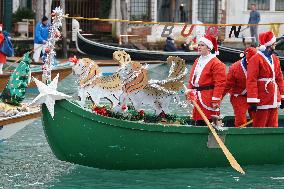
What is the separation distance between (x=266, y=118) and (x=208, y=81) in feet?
2.48

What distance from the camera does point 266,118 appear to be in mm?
8984

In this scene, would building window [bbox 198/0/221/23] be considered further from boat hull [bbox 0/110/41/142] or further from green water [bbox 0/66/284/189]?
green water [bbox 0/66/284/189]

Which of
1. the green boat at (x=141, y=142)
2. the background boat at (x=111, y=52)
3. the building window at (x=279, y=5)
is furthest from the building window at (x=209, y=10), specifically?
the green boat at (x=141, y=142)

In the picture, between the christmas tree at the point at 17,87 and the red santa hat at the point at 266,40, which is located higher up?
the red santa hat at the point at 266,40

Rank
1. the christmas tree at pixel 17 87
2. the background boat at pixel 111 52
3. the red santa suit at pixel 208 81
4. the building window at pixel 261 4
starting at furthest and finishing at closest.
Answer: the building window at pixel 261 4 → the background boat at pixel 111 52 → the christmas tree at pixel 17 87 → the red santa suit at pixel 208 81

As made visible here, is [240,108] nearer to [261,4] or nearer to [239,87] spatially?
[239,87]

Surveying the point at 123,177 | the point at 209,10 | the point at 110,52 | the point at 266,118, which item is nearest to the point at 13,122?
the point at 123,177

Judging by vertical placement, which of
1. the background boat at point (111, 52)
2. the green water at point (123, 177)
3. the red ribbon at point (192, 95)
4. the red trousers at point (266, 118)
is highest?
the red ribbon at point (192, 95)

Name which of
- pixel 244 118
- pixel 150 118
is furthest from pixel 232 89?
pixel 150 118

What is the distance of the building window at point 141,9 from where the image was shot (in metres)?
28.4

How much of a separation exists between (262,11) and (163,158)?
70.5 ft

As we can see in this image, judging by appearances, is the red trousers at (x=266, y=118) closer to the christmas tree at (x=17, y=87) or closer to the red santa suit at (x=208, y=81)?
the red santa suit at (x=208, y=81)

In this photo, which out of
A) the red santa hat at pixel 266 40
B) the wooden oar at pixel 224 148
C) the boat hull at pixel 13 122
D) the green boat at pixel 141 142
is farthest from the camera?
the boat hull at pixel 13 122

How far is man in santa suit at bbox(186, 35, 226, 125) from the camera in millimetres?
8578
